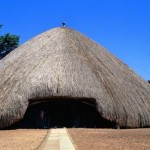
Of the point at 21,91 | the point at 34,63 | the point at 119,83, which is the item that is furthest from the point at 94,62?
the point at 21,91

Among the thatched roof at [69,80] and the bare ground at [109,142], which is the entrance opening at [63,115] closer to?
the thatched roof at [69,80]

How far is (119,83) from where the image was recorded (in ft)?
70.0

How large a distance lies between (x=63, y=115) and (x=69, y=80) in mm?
2446

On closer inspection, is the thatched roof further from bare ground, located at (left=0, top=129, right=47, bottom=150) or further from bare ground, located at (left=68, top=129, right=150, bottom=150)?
bare ground, located at (left=68, top=129, right=150, bottom=150)

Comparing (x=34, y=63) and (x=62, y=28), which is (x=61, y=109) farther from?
(x=62, y=28)

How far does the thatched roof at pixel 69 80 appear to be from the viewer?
1891cm

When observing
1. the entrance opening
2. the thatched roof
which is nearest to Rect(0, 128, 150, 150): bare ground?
the thatched roof

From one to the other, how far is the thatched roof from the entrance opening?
1.15m

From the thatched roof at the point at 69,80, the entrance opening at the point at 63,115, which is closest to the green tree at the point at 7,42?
the thatched roof at the point at 69,80

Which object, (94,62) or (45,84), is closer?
(45,84)

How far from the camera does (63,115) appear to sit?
69.5 ft

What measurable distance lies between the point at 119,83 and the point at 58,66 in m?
3.29

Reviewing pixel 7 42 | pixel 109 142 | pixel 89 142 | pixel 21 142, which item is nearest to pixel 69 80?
pixel 109 142

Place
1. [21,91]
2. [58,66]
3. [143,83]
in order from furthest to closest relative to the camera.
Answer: [143,83], [58,66], [21,91]
